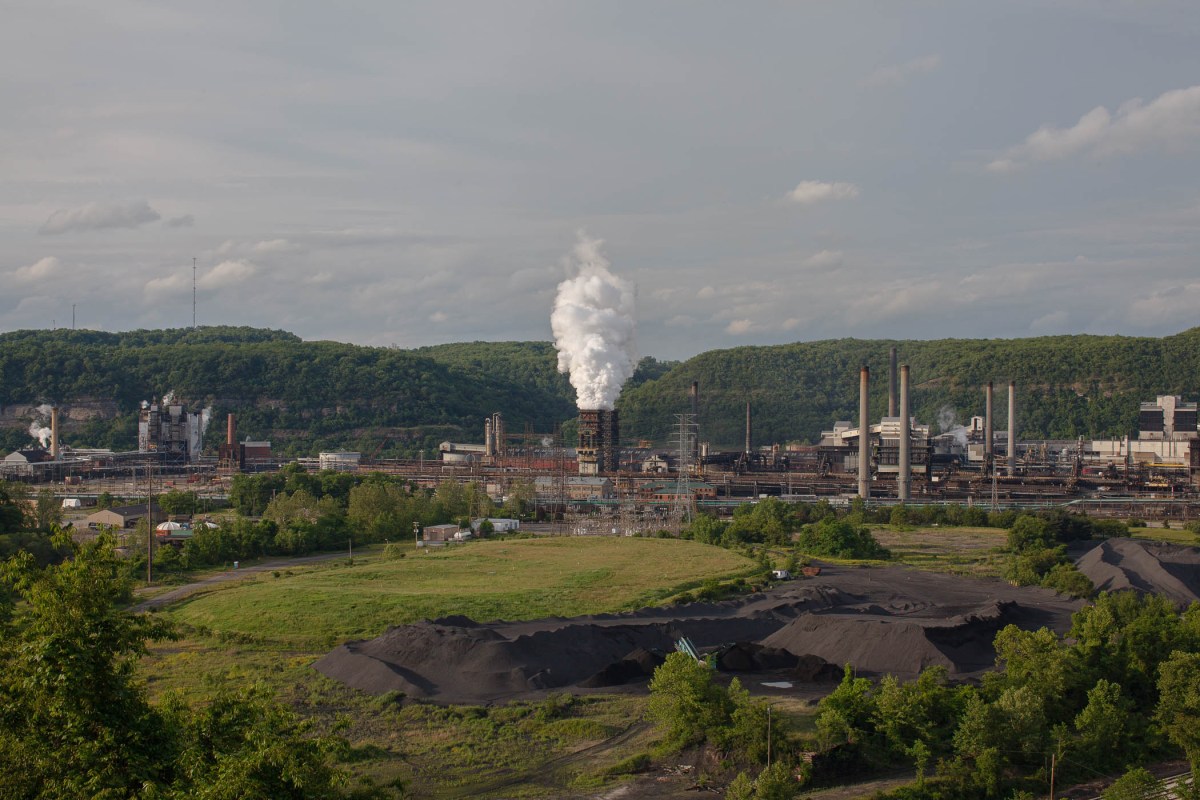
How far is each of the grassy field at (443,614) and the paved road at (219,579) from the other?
1.11 meters

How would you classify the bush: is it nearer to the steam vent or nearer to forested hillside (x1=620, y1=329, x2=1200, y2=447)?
the steam vent

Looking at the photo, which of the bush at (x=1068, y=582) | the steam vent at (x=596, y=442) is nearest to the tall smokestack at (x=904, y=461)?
the steam vent at (x=596, y=442)

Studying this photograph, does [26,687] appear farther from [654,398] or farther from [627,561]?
[654,398]

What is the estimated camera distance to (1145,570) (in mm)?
46062

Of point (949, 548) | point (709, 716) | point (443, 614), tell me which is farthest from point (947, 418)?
point (709, 716)

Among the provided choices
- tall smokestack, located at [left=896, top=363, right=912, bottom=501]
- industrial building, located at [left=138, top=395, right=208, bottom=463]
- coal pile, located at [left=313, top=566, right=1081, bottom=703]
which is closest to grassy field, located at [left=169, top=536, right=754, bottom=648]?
coal pile, located at [left=313, top=566, right=1081, bottom=703]

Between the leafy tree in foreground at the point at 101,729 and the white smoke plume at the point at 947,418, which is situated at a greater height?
the white smoke plume at the point at 947,418

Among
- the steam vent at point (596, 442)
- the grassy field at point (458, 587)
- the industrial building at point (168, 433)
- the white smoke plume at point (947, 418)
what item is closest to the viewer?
the grassy field at point (458, 587)

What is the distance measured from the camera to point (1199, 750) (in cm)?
2419

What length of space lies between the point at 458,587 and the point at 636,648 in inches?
494

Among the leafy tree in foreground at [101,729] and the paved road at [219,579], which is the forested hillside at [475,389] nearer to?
the paved road at [219,579]

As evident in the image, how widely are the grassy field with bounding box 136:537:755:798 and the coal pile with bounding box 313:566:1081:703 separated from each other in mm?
1501

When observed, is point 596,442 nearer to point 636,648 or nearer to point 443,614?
point 443,614

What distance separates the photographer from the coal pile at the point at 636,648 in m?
30.2
